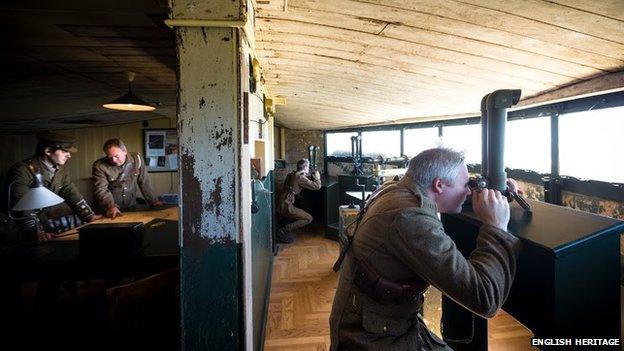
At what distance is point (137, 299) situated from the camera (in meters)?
1.42

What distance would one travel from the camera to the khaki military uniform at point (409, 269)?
1009 mm

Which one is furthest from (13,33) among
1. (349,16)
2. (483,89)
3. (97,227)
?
(483,89)

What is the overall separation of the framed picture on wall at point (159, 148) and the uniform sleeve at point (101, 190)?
10.2ft

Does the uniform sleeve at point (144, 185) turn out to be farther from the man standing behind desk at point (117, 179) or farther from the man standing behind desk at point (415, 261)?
the man standing behind desk at point (415, 261)

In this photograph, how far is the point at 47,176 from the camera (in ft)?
9.20

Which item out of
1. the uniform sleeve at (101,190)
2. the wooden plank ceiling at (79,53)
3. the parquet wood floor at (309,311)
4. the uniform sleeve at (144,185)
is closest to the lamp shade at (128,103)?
the wooden plank ceiling at (79,53)

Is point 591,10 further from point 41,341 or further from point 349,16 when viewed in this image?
point 41,341

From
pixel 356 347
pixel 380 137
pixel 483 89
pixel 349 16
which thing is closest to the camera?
pixel 356 347

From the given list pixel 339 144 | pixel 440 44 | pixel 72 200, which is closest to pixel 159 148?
pixel 339 144

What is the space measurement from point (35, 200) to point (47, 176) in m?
1.07

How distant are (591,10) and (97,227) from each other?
2.62 meters

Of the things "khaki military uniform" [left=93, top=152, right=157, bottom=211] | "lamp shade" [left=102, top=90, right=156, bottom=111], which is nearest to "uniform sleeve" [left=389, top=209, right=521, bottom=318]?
"lamp shade" [left=102, top=90, right=156, bottom=111]

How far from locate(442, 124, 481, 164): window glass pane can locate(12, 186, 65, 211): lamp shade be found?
3.69 metres

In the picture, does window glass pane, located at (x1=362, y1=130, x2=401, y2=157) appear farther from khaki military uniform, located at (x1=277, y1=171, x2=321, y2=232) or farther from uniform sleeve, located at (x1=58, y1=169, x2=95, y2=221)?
uniform sleeve, located at (x1=58, y1=169, x2=95, y2=221)
